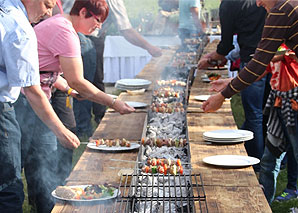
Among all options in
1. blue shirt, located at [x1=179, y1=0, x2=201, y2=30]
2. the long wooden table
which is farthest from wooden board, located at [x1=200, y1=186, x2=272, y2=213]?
blue shirt, located at [x1=179, y1=0, x2=201, y2=30]

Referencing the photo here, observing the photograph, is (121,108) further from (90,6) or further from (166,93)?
(166,93)

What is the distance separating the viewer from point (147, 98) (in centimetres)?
520

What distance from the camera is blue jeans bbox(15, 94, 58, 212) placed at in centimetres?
371

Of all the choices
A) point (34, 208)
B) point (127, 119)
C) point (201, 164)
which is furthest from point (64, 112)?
point (201, 164)

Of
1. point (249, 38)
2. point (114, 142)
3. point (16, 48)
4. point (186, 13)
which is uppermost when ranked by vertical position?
point (16, 48)

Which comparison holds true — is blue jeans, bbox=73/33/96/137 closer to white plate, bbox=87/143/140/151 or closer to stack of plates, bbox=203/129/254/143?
white plate, bbox=87/143/140/151

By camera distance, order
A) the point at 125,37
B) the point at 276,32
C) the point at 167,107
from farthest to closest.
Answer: the point at 125,37, the point at 167,107, the point at 276,32

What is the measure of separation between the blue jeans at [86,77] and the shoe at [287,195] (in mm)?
2753

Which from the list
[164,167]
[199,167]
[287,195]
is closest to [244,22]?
[287,195]

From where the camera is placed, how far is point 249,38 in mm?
5379

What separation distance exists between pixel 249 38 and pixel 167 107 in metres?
1.47

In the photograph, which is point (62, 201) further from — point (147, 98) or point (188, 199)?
point (147, 98)

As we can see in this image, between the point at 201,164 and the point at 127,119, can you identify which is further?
the point at 127,119

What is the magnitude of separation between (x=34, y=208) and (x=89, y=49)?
2.37m
